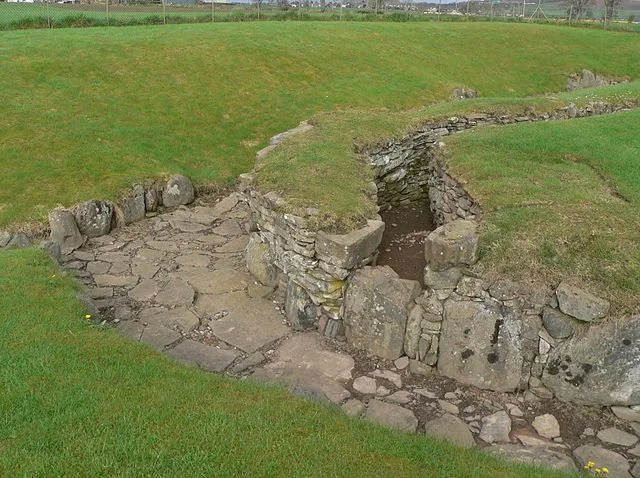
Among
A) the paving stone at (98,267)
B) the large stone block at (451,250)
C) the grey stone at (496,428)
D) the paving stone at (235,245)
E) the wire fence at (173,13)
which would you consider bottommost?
the grey stone at (496,428)

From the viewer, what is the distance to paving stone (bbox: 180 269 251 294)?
1011 cm

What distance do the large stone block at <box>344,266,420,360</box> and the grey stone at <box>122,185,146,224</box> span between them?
725cm

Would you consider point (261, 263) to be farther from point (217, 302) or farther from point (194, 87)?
point (194, 87)

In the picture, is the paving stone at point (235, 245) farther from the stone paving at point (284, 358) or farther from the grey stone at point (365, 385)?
the grey stone at point (365, 385)

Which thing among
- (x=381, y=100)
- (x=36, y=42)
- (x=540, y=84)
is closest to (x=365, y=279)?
(x=381, y=100)

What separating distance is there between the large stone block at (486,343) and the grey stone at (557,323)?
0.17 metres

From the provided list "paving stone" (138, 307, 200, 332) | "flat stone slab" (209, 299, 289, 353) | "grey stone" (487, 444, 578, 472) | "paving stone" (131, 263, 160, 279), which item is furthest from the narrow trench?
"paving stone" (131, 263, 160, 279)

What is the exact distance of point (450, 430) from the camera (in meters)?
6.74

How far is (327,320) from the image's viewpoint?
341 inches

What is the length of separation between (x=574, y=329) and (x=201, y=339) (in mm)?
5423

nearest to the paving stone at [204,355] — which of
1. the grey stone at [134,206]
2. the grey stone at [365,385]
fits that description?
the grey stone at [365,385]

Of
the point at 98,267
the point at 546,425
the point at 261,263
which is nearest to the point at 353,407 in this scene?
the point at 546,425

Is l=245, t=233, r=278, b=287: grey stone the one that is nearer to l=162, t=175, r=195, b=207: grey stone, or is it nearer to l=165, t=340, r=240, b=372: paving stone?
l=165, t=340, r=240, b=372: paving stone

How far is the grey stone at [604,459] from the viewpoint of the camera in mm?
6074
